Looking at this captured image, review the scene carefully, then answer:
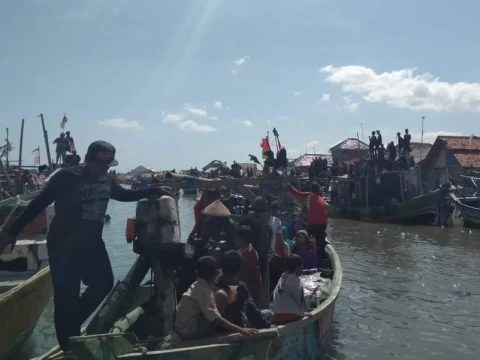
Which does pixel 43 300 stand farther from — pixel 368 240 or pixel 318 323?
pixel 368 240

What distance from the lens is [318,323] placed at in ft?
21.0

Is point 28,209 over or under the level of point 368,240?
over

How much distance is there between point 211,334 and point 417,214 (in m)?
21.8

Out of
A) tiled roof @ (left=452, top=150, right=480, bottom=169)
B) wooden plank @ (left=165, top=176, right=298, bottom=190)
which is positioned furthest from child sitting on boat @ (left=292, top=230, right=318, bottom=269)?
tiled roof @ (left=452, top=150, right=480, bottom=169)

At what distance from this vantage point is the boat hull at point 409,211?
24188 mm

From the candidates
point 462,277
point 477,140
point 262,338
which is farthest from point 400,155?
point 262,338

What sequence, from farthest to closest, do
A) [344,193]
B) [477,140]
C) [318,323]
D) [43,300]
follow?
[477,140] → [344,193] → [43,300] → [318,323]

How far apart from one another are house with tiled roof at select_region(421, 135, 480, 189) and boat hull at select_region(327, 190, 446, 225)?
16.8 feet

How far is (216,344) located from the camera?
4.57 m

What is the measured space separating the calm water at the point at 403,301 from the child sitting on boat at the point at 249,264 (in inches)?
98.4

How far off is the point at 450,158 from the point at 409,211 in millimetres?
7391

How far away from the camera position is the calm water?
808 centimetres

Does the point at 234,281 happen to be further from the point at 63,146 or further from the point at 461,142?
the point at 461,142

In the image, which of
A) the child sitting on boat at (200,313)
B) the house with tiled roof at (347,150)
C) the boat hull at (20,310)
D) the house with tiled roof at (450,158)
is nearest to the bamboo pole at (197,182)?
the child sitting on boat at (200,313)
